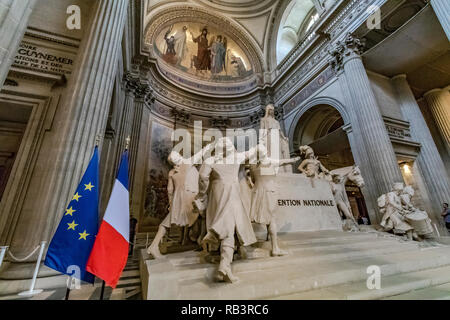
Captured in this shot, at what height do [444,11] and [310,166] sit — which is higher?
[444,11]

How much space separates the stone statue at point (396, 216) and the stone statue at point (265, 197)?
3.27 meters

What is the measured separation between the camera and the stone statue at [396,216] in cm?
391

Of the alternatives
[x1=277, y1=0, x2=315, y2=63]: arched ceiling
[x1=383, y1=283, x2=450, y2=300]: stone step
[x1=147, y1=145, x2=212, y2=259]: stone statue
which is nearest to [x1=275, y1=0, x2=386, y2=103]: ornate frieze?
[x1=277, y1=0, x2=315, y2=63]: arched ceiling

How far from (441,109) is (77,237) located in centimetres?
1486

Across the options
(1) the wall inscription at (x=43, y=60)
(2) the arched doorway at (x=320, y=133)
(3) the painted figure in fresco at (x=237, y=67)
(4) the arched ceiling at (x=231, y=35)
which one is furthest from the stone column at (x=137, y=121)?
Answer: (2) the arched doorway at (x=320, y=133)

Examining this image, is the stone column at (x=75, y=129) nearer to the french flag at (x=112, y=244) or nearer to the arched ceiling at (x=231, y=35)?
the french flag at (x=112, y=244)

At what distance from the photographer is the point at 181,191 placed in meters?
3.06

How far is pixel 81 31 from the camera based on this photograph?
3.83 m

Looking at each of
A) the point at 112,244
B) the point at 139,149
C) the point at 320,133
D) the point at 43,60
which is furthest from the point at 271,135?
the point at 320,133

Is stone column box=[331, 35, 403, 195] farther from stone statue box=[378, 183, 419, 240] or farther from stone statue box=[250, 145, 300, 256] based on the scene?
stone statue box=[250, 145, 300, 256]

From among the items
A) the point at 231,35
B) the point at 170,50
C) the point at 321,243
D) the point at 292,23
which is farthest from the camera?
the point at 292,23

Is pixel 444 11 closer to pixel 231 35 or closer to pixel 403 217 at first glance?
pixel 403 217

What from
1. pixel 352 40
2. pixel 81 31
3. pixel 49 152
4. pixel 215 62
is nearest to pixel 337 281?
pixel 49 152

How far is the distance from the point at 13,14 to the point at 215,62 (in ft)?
42.1
